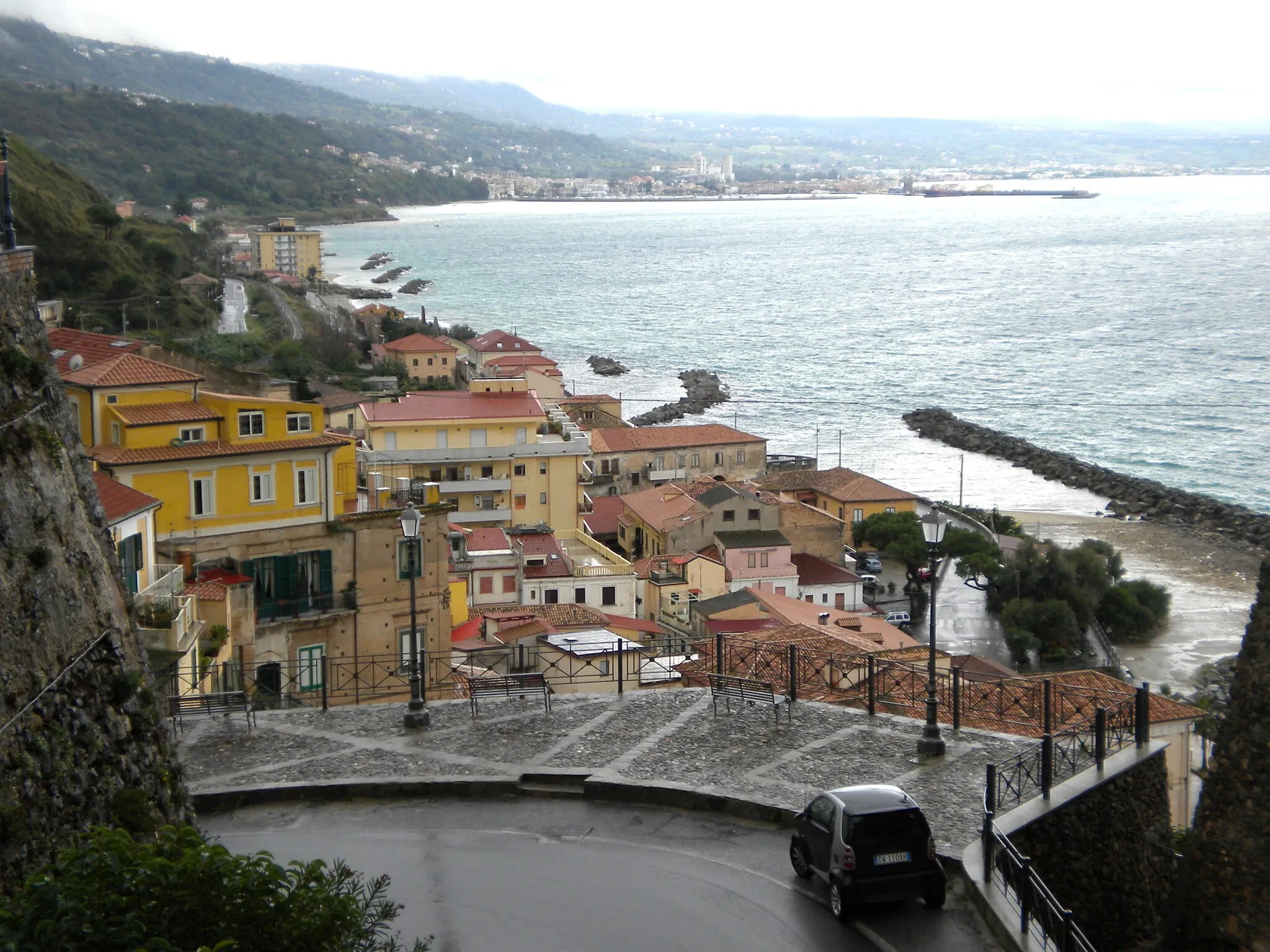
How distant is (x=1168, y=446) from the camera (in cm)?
5966

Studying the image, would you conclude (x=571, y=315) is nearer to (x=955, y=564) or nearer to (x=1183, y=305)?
(x=1183, y=305)

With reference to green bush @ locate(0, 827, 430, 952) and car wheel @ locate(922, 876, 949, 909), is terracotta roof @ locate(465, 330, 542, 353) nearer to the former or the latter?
car wheel @ locate(922, 876, 949, 909)

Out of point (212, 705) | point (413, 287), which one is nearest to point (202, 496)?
point (212, 705)

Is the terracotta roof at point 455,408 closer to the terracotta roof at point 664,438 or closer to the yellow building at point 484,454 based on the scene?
the yellow building at point 484,454

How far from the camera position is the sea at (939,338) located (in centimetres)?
5853

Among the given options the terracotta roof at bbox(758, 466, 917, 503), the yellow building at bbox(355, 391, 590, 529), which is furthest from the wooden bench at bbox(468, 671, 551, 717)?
the terracotta roof at bbox(758, 466, 917, 503)

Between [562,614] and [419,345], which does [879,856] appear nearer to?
[562,614]

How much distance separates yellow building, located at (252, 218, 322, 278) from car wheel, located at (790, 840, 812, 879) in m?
113

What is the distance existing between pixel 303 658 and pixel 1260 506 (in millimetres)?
40466

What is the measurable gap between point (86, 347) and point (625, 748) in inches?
424

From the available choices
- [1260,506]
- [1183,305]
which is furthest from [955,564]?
[1183,305]

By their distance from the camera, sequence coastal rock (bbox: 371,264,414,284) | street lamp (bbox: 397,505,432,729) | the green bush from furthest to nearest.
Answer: coastal rock (bbox: 371,264,414,284) → street lamp (bbox: 397,505,432,729) → the green bush

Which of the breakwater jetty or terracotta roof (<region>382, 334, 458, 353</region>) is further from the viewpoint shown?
terracotta roof (<region>382, 334, 458, 353</region>)

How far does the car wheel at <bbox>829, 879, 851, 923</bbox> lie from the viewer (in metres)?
8.80
